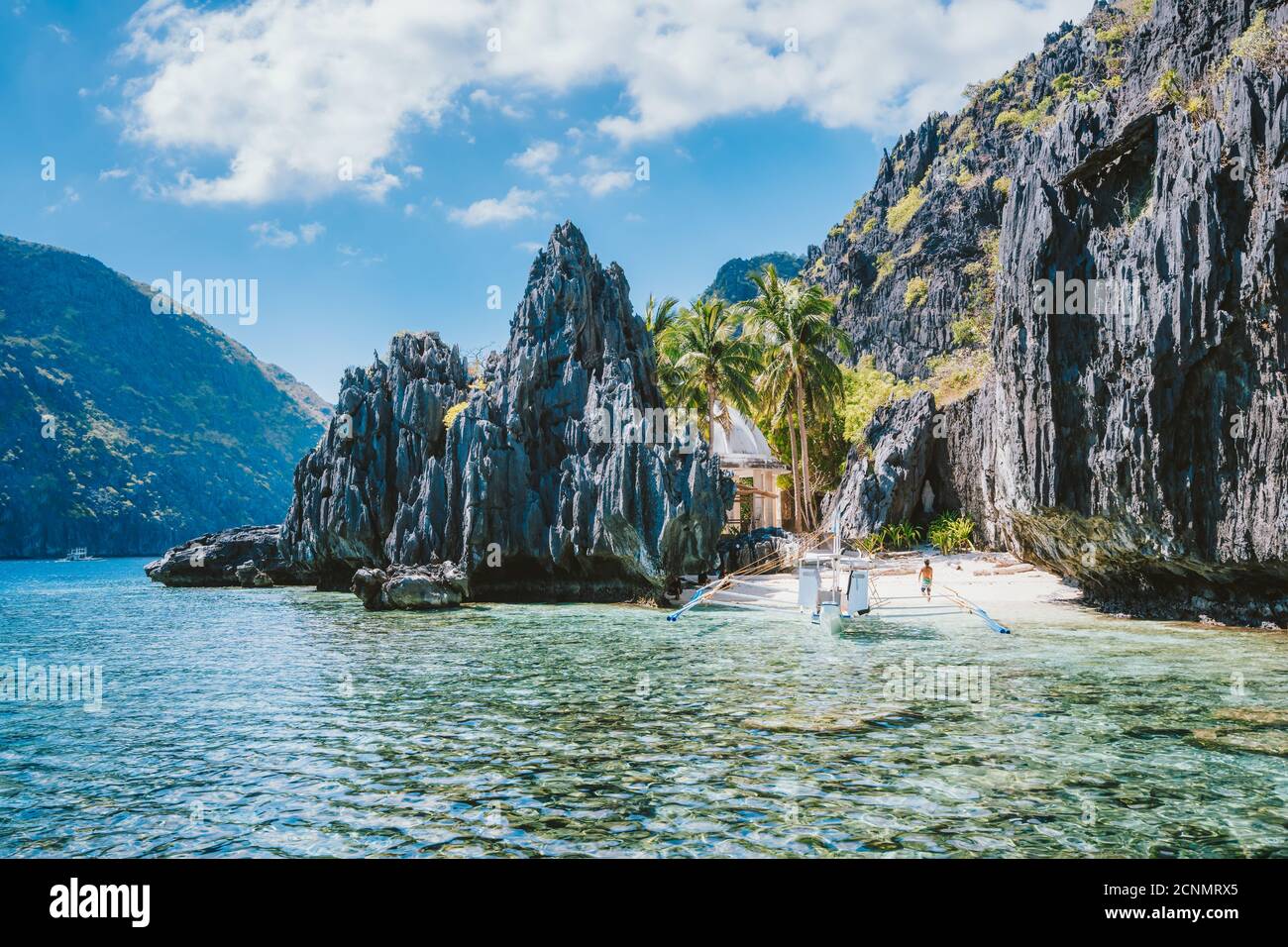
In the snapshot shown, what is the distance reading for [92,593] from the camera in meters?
56.3

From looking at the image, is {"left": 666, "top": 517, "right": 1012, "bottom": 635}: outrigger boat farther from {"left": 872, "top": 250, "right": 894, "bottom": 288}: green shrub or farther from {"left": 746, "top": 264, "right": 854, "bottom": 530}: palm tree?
{"left": 872, "top": 250, "right": 894, "bottom": 288}: green shrub

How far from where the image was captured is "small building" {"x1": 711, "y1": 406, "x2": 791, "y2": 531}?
58531 mm

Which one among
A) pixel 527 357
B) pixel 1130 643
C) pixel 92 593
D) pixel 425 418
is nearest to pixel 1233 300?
pixel 1130 643

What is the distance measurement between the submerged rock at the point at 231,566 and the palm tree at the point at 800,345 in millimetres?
37567

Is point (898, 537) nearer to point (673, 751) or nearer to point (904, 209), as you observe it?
point (673, 751)

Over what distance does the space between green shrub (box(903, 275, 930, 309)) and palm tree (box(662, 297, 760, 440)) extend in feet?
130

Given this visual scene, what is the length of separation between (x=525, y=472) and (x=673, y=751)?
30.1 meters

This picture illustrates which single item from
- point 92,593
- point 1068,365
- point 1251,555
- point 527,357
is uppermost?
point 527,357

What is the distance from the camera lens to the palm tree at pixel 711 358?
2120 inches

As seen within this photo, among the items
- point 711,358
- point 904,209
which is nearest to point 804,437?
point 711,358

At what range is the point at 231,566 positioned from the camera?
6388 cm

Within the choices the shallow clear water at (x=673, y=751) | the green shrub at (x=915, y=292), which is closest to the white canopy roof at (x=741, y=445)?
the shallow clear water at (x=673, y=751)
